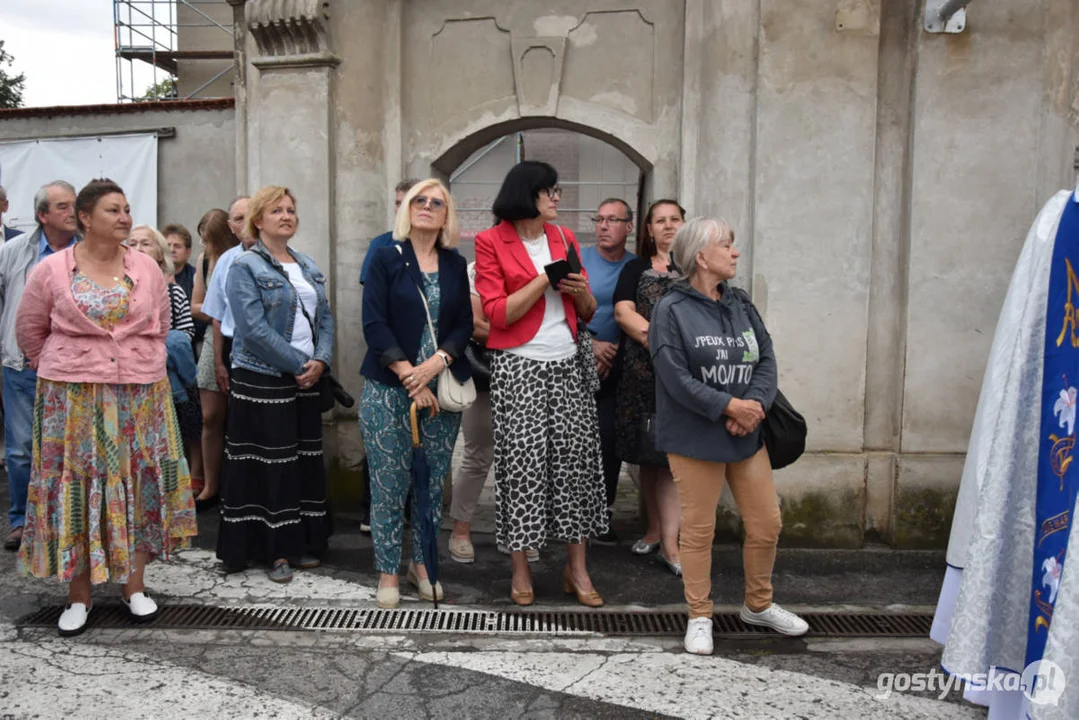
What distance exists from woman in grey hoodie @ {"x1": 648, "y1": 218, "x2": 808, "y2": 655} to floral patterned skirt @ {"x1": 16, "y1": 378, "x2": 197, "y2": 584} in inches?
91.1

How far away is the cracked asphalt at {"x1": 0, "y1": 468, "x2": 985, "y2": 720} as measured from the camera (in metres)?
3.56

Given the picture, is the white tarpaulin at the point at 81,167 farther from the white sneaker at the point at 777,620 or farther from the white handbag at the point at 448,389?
the white sneaker at the point at 777,620

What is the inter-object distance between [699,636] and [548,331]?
4.97 feet

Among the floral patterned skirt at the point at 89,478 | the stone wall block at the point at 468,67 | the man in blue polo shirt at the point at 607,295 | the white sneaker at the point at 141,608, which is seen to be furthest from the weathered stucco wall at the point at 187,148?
the white sneaker at the point at 141,608

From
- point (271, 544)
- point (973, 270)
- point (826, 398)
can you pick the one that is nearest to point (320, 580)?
point (271, 544)

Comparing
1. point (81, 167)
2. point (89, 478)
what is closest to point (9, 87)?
point (81, 167)

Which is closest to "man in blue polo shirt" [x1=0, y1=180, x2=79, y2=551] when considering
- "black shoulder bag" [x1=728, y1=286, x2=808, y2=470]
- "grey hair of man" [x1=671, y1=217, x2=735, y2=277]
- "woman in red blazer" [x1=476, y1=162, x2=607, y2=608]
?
"woman in red blazer" [x1=476, y1=162, x2=607, y2=608]

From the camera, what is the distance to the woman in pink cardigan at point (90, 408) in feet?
13.9

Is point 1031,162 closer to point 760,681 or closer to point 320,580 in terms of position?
point 760,681

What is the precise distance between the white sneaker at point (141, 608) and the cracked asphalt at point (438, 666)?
0.07 m

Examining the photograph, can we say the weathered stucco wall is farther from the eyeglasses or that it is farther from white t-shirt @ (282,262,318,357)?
the eyeglasses

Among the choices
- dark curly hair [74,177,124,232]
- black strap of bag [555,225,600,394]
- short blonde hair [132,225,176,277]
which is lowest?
black strap of bag [555,225,600,394]

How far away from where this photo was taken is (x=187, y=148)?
10.1 metres

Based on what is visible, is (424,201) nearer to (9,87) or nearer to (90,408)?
(90,408)
